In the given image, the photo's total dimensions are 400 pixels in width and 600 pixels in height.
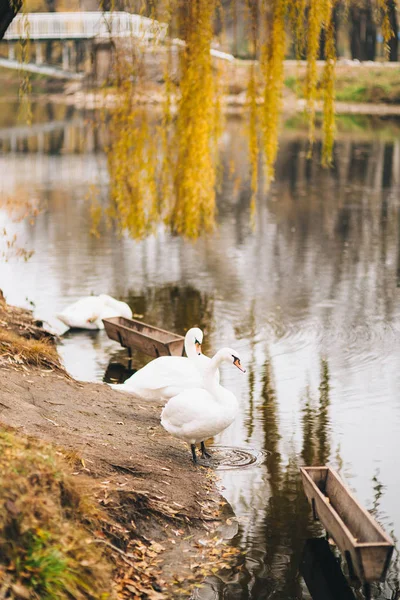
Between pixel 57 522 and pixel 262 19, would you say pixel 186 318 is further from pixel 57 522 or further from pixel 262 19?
pixel 57 522

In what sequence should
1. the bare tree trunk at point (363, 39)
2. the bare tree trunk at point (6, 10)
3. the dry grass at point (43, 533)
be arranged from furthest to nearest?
the bare tree trunk at point (363, 39) → the bare tree trunk at point (6, 10) → the dry grass at point (43, 533)

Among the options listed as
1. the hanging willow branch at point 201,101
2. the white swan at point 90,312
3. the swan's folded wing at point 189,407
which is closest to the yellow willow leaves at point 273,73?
the hanging willow branch at point 201,101

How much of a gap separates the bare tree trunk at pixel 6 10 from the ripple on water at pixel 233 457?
475cm

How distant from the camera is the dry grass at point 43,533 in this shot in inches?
234

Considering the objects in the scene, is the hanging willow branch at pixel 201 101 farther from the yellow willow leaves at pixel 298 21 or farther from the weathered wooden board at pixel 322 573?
the weathered wooden board at pixel 322 573

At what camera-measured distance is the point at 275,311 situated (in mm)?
16312

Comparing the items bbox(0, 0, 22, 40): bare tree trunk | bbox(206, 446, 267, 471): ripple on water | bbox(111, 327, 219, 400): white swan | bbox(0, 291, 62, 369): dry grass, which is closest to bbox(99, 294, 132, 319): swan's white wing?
bbox(0, 291, 62, 369): dry grass

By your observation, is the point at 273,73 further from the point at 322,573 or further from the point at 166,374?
the point at 322,573

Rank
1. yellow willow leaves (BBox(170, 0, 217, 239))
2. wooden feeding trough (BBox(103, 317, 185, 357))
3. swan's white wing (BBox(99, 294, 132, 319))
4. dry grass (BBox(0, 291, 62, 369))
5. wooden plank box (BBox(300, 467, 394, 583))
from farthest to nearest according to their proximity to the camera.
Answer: swan's white wing (BBox(99, 294, 132, 319)) → yellow willow leaves (BBox(170, 0, 217, 239)) → wooden feeding trough (BBox(103, 317, 185, 357)) → dry grass (BBox(0, 291, 62, 369)) → wooden plank box (BBox(300, 467, 394, 583))

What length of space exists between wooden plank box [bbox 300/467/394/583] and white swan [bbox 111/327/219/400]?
2879 mm

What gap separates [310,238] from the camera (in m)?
22.7

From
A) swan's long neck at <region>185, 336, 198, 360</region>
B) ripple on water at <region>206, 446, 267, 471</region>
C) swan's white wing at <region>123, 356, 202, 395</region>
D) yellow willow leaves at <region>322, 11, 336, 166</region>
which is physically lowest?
ripple on water at <region>206, 446, 267, 471</region>

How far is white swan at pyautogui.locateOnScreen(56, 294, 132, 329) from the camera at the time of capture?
14.9m

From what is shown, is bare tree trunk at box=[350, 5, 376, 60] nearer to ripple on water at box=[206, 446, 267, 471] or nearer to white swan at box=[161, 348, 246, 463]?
ripple on water at box=[206, 446, 267, 471]
